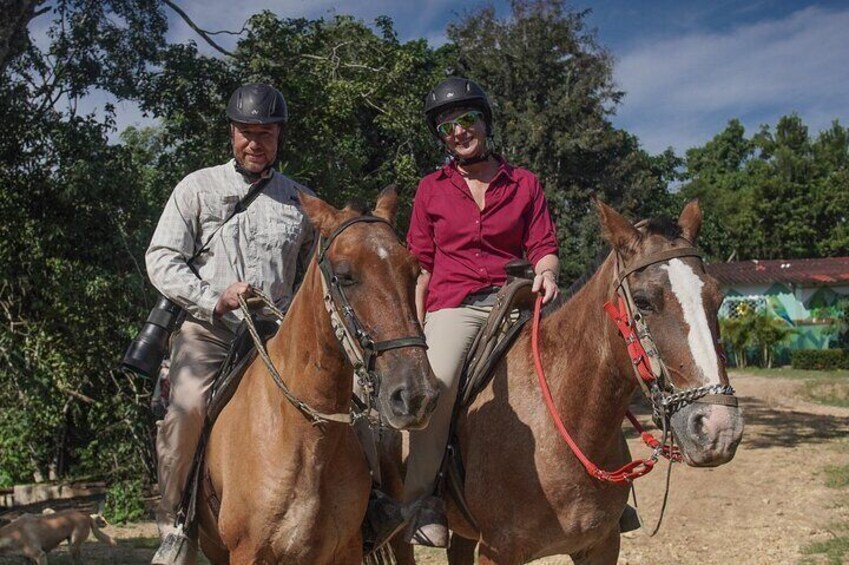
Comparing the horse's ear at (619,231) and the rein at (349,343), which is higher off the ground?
the horse's ear at (619,231)

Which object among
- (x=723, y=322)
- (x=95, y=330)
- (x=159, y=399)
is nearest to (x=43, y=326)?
(x=95, y=330)

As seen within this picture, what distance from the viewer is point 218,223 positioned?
4.45 m

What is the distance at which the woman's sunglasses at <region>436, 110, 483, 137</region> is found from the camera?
4.62 metres

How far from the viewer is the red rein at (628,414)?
3.44 metres

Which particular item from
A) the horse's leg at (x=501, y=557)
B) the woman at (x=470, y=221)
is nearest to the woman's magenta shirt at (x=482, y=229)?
the woman at (x=470, y=221)

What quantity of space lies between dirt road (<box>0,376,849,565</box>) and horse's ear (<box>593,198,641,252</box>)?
18.2 ft

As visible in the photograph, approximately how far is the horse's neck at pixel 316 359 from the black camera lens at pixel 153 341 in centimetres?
100

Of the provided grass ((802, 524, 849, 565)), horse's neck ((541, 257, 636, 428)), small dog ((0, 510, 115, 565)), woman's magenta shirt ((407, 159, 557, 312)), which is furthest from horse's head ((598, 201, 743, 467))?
small dog ((0, 510, 115, 565))

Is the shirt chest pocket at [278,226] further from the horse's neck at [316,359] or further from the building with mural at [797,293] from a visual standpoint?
the building with mural at [797,293]

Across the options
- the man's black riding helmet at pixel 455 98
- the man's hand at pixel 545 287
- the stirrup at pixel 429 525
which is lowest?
the stirrup at pixel 429 525

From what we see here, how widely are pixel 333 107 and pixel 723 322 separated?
85.0 ft

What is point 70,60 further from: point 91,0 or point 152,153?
point 152,153

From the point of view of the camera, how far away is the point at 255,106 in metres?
4.31

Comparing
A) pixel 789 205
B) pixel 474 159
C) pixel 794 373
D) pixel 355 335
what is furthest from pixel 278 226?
pixel 789 205
